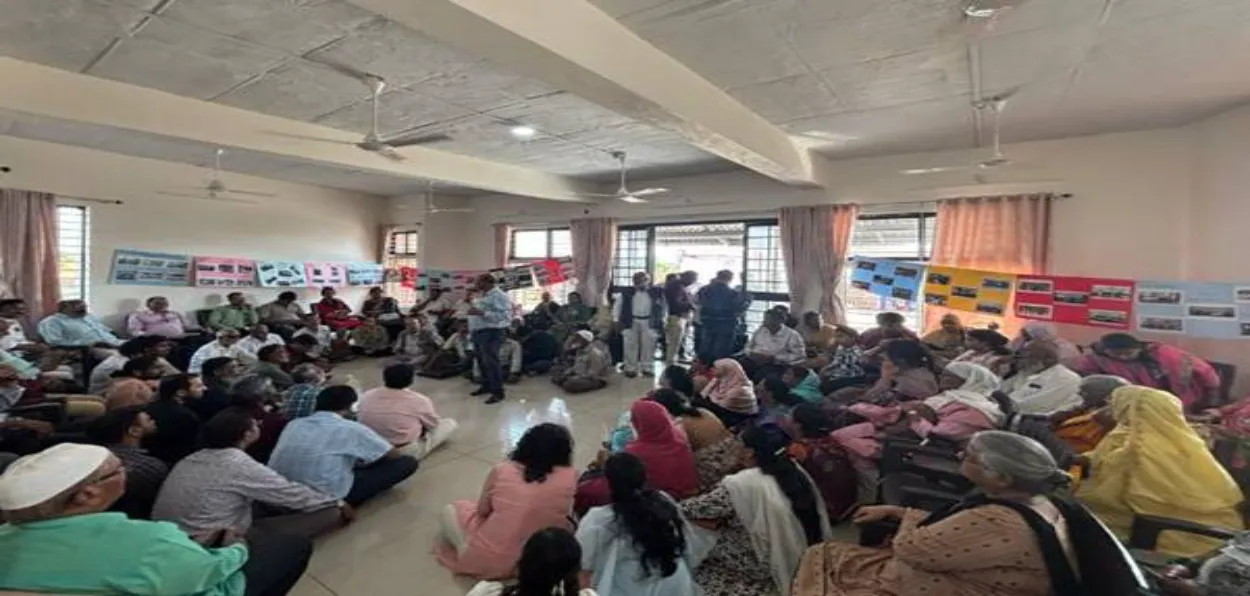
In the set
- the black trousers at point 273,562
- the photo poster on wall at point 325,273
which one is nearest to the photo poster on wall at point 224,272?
the photo poster on wall at point 325,273

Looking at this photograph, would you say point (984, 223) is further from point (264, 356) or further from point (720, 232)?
point (264, 356)

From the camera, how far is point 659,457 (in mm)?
2699

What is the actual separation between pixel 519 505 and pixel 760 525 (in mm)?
1040

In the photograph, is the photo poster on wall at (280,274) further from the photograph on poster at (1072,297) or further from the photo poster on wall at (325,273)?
the photograph on poster at (1072,297)

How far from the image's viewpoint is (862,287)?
621 centimetres

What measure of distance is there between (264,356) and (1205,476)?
6.41m

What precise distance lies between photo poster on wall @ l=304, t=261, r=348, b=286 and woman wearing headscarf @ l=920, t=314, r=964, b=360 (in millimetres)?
8884

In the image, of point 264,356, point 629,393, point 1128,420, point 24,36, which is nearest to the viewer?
point 1128,420

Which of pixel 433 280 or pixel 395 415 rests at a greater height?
pixel 433 280

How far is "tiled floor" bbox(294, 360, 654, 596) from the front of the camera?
2.50 metres

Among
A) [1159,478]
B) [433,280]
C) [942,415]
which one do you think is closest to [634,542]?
[942,415]

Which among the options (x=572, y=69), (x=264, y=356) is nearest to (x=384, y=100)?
(x=572, y=69)

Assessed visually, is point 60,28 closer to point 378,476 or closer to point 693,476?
point 378,476

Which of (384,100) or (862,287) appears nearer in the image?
(384,100)
